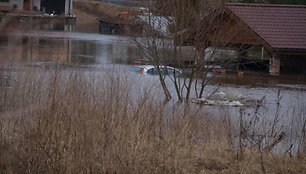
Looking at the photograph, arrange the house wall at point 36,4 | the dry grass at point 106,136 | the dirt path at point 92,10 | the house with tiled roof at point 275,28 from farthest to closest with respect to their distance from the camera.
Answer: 1. the dirt path at point 92,10
2. the house wall at point 36,4
3. the house with tiled roof at point 275,28
4. the dry grass at point 106,136

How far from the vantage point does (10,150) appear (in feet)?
23.0

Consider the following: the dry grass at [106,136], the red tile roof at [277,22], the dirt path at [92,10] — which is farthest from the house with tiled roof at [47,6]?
the dry grass at [106,136]

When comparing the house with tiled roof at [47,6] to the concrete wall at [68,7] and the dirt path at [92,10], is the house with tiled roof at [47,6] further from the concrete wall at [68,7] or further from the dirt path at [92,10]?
the dirt path at [92,10]

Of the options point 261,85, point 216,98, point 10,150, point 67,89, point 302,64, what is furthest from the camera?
point 302,64

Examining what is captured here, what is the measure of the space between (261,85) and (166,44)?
10.4 m

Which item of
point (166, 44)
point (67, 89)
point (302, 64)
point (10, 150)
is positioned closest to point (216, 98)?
point (166, 44)

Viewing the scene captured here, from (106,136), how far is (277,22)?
1278 inches

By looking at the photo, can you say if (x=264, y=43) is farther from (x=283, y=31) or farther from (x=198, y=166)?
(x=198, y=166)

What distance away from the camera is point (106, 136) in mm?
7164

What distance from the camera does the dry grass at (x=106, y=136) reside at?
6781mm

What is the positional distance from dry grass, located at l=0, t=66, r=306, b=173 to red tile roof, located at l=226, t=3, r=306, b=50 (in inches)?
1072

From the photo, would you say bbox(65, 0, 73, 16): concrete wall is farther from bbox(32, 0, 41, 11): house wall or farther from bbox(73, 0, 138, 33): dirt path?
bbox(73, 0, 138, 33): dirt path

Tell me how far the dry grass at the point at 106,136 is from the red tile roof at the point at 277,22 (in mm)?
27234

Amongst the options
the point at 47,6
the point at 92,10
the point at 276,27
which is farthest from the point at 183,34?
the point at 92,10
